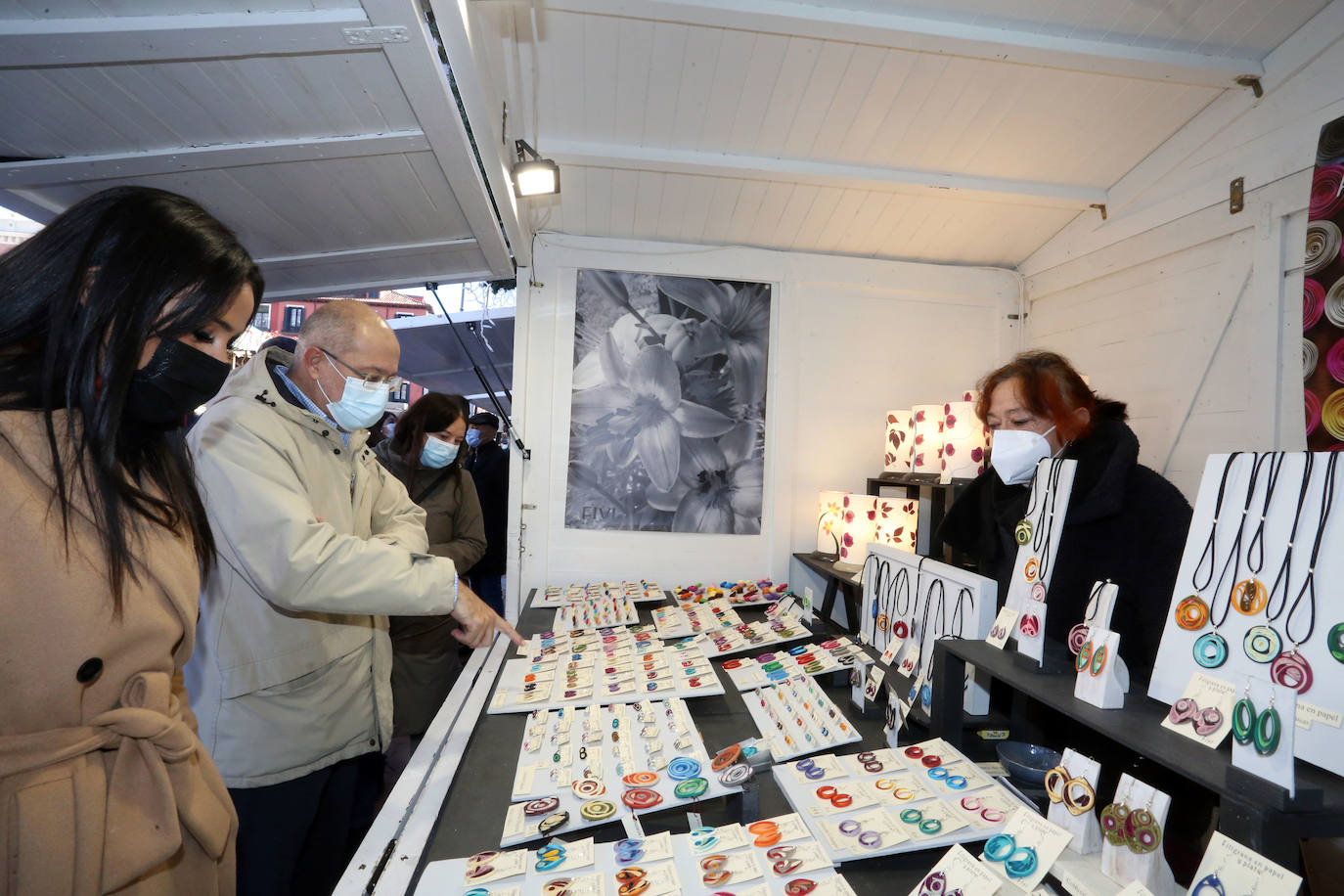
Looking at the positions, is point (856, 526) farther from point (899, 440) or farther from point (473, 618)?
point (473, 618)

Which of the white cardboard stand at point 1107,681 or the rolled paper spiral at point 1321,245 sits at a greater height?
the rolled paper spiral at point 1321,245

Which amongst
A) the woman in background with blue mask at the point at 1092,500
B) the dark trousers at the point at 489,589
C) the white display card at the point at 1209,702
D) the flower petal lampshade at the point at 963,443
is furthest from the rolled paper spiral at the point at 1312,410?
the dark trousers at the point at 489,589

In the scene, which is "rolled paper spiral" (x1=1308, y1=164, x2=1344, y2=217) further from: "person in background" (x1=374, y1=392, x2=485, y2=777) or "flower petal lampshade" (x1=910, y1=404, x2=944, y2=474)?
"person in background" (x1=374, y1=392, x2=485, y2=777)

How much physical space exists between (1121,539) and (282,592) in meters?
1.84

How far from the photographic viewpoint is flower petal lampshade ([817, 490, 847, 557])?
11.0ft

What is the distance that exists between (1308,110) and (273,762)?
3485 mm

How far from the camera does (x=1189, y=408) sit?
262cm

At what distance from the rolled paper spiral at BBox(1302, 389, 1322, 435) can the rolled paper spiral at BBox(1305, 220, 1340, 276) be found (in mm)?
371

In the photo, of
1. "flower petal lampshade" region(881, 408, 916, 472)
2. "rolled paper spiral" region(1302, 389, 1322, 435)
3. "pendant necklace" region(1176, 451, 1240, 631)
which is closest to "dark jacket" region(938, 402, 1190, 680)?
"pendant necklace" region(1176, 451, 1240, 631)

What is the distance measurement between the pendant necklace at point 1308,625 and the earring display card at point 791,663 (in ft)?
3.47

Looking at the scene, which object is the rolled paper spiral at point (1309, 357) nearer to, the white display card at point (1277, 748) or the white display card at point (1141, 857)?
the white display card at point (1277, 748)

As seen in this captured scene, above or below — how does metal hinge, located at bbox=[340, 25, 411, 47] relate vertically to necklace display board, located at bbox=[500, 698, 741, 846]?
above

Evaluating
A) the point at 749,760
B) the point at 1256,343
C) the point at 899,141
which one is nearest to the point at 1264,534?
the point at 749,760

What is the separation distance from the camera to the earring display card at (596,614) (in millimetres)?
2574
